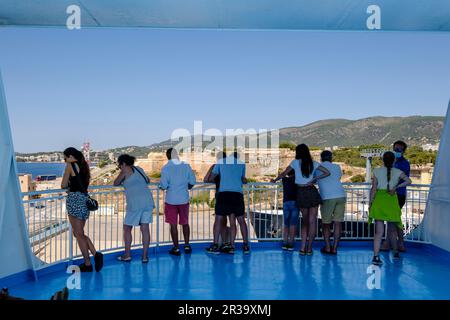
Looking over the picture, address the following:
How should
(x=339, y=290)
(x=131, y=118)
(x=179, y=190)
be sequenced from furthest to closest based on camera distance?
(x=131, y=118) → (x=179, y=190) → (x=339, y=290)

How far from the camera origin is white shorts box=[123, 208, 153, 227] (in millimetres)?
5469

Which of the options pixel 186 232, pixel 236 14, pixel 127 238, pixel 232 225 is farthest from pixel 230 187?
pixel 236 14

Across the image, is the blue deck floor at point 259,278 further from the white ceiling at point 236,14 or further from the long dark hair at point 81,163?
the white ceiling at point 236,14

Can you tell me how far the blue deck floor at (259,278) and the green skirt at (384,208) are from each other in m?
0.67

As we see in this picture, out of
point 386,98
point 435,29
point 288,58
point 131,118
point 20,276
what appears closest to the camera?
point 20,276

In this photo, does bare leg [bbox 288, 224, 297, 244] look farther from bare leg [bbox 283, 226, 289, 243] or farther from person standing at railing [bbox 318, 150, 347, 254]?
person standing at railing [bbox 318, 150, 347, 254]

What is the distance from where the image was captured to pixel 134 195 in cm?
547

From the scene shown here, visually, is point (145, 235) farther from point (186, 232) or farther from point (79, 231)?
point (79, 231)

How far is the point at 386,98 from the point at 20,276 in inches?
2455

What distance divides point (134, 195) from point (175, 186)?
65cm

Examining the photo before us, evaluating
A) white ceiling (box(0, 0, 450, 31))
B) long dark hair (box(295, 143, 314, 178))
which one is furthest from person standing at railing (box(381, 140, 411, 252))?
white ceiling (box(0, 0, 450, 31))

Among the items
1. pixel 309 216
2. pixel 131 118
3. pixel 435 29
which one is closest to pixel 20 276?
pixel 309 216

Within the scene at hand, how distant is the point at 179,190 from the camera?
19.4ft
